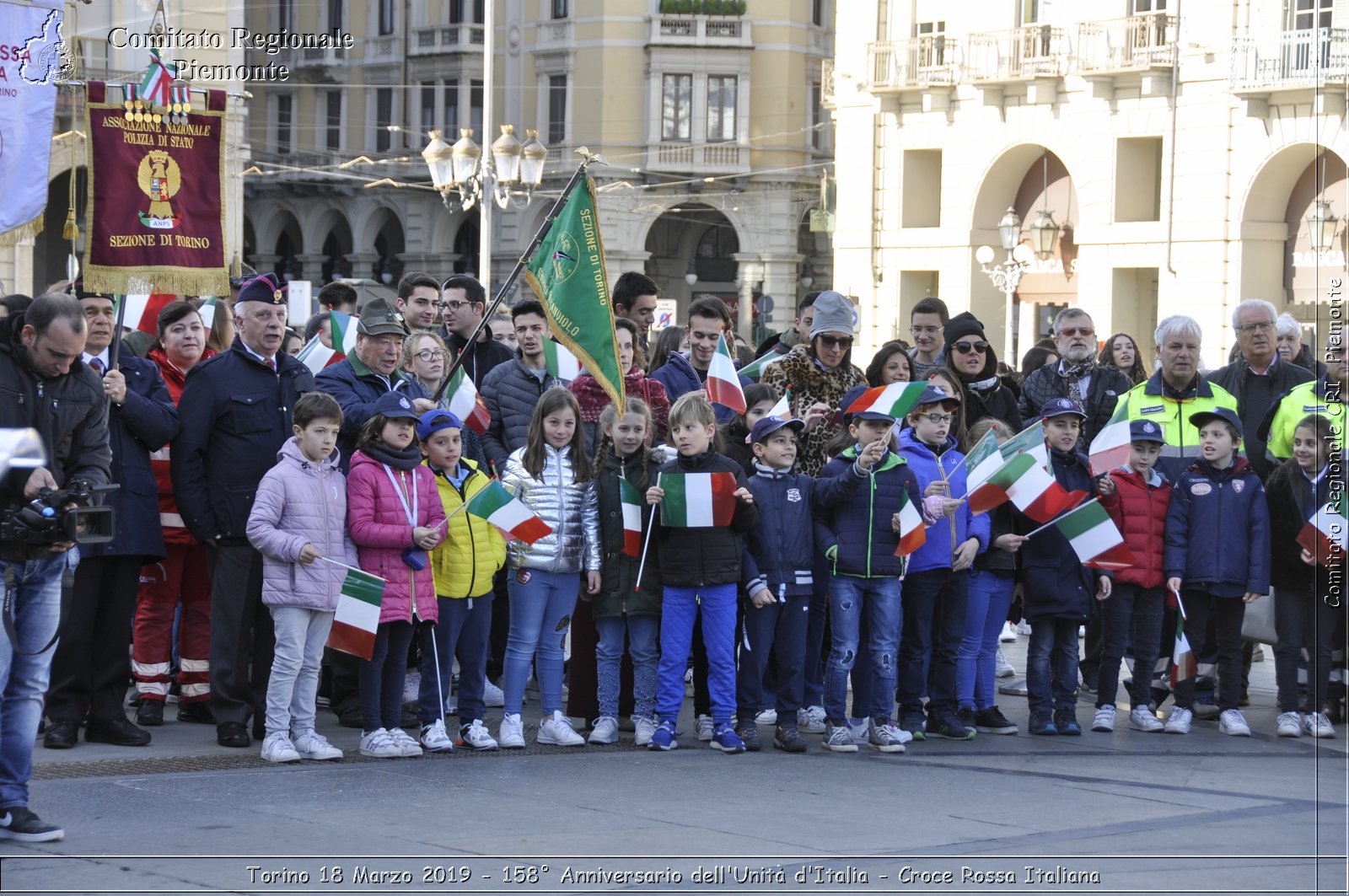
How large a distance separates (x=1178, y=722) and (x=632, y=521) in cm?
342

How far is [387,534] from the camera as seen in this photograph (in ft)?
29.0

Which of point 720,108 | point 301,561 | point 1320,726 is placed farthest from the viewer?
point 720,108

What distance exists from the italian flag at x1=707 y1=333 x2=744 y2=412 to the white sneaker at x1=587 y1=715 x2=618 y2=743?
2.07 m

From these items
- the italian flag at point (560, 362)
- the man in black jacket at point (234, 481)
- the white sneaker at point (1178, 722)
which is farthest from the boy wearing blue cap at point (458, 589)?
the white sneaker at point (1178, 722)

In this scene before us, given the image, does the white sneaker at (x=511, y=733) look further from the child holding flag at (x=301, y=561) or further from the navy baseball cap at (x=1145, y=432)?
the navy baseball cap at (x=1145, y=432)

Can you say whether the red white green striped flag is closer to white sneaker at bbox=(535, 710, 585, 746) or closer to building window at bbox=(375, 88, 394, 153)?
white sneaker at bbox=(535, 710, 585, 746)

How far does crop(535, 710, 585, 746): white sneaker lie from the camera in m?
9.45

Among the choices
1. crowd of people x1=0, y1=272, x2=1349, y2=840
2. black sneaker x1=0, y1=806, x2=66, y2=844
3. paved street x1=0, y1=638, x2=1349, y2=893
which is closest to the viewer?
paved street x1=0, y1=638, x2=1349, y2=893

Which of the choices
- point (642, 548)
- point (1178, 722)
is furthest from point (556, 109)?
point (642, 548)

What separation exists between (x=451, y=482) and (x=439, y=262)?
51.3m

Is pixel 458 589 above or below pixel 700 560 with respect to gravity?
below

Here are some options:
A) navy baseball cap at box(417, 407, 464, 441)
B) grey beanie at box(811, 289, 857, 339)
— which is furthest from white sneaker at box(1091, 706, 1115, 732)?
navy baseball cap at box(417, 407, 464, 441)

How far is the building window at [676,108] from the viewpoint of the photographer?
56156 millimetres

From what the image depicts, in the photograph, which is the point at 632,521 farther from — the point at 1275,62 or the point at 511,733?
the point at 1275,62
